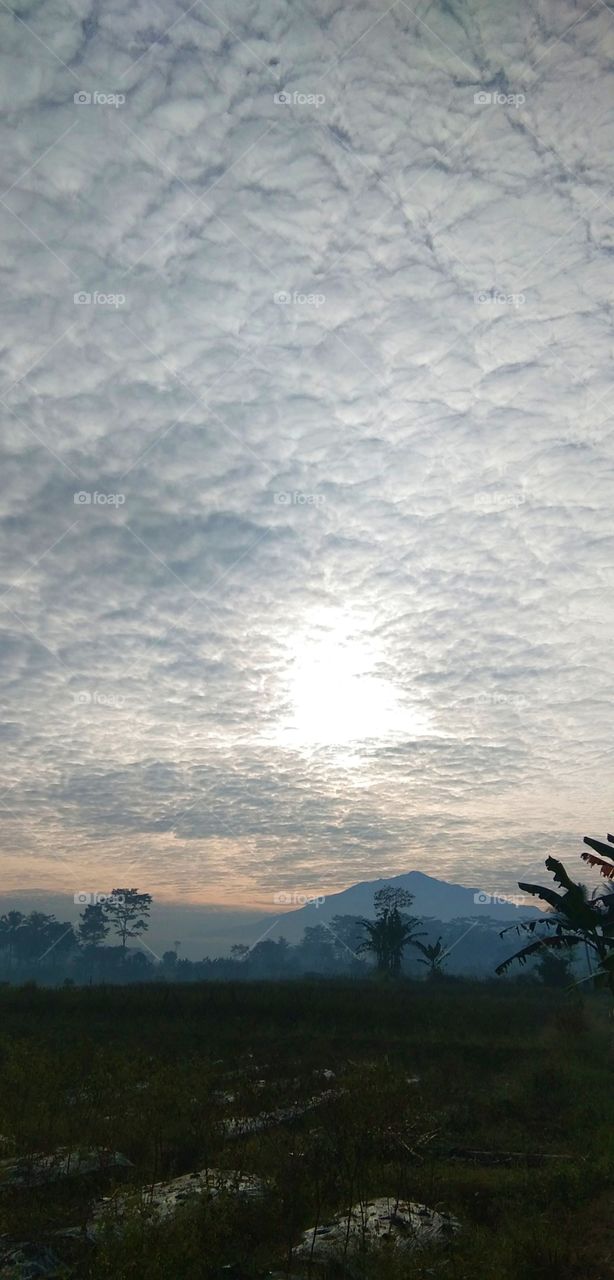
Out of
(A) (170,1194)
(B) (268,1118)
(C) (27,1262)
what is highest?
(C) (27,1262)

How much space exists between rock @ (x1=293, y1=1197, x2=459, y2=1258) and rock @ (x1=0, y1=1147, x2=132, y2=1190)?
11.6 ft

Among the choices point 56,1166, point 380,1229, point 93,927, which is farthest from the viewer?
point 93,927

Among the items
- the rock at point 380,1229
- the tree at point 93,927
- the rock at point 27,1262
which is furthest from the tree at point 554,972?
the tree at point 93,927

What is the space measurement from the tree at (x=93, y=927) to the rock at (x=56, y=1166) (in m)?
123

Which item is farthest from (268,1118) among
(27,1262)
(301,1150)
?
(27,1262)

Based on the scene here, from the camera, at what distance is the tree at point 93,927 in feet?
406

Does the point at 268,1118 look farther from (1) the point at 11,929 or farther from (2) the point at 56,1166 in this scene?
(1) the point at 11,929

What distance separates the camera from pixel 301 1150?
11.2 m

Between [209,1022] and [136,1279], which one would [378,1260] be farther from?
[209,1022]

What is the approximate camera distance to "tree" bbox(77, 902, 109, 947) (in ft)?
406

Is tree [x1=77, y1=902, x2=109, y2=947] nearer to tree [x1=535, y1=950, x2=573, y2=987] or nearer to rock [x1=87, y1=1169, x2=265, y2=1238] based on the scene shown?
Answer: tree [x1=535, y1=950, x2=573, y2=987]

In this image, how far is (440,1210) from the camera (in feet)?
29.8

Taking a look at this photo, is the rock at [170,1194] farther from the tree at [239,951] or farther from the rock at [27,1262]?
the tree at [239,951]

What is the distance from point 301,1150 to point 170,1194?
2760 millimetres
